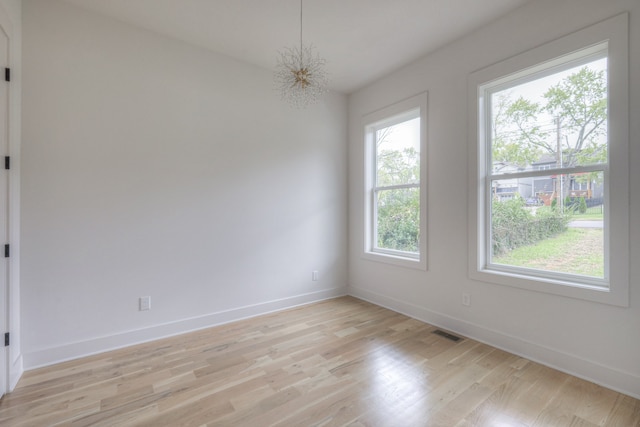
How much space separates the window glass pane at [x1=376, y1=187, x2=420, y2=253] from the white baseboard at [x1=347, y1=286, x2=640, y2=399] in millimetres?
721

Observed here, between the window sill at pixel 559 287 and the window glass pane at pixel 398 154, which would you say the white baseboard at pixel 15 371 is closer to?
the window sill at pixel 559 287

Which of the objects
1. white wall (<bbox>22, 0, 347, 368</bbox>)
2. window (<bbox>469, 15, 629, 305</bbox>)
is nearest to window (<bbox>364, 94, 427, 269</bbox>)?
window (<bbox>469, 15, 629, 305</bbox>)

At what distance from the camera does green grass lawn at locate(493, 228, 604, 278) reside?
2.13 meters

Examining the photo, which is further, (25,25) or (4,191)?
(25,25)

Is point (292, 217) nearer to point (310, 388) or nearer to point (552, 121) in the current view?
point (310, 388)

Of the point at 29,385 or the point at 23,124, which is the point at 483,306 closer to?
the point at 29,385

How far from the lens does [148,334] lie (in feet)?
8.84

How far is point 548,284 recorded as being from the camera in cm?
226

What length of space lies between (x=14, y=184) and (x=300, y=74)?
2.22m

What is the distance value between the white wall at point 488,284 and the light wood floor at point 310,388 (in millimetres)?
172

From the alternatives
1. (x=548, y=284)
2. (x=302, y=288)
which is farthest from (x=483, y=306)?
(x=302, y=288)

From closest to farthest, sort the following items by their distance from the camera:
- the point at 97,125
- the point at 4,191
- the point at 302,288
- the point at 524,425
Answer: the point at 524,425
the point at 4,191
the point at 97,125
the point at 302,288

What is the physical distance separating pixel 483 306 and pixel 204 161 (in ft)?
10.0

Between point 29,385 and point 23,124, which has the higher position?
point 23,124
